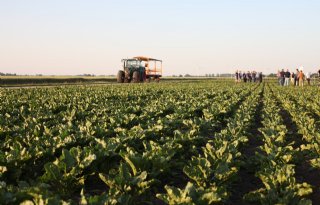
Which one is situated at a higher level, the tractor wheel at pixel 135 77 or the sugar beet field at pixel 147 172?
the tractor wheel at pixel 135 77

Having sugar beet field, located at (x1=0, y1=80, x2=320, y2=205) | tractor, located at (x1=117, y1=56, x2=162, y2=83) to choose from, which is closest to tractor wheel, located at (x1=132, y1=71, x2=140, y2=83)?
tractor, located at (x1=117, y1=56, x2=162, y2=83)

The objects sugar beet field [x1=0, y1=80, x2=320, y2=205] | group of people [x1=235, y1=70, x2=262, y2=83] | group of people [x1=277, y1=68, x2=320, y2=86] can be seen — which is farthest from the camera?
group of people [x1=235, y1=70, x2=262, y2=83]

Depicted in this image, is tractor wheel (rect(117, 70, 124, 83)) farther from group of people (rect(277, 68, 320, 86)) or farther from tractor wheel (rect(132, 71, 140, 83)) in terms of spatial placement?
group of people (rect(277, 68, 320, 86))

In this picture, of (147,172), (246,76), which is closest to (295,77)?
(246,76)

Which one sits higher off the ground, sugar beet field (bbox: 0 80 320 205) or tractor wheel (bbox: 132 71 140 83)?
tractor wheel (bbox: 132 71 140 83)

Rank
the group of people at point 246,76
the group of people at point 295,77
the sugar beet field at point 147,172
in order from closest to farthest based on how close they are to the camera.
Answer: the sugar beet field at point 147,172
the group of people at point 295,77
the group of people at point 246,76

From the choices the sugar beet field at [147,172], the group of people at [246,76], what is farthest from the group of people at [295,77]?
the sugar beet field at [147,172]

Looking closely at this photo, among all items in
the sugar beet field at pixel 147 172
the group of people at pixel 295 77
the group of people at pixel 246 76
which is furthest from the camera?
the group of people at pixel 246 76

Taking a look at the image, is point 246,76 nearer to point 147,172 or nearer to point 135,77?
point 135,77

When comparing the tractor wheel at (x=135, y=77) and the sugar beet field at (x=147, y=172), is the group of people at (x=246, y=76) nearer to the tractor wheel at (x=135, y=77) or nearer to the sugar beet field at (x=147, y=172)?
the tractor wheel at (x=135, y=77)

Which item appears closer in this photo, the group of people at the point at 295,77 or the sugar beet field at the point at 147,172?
the sugar beet field at the point at 147,172

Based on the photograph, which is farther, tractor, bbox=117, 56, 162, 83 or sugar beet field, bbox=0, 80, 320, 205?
tractor, bbox=117, 56, 162, 83

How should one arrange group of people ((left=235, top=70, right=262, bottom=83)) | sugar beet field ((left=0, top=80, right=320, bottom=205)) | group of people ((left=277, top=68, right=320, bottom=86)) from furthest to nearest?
group of people ((left=235, top=70, right=262, bottom=83)) → group of people ((left=277, top=68, right=320, bottom=86)) → sugar beet field ((left=0, top=80, right=320, bottom=205))

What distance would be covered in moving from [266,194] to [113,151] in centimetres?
238
